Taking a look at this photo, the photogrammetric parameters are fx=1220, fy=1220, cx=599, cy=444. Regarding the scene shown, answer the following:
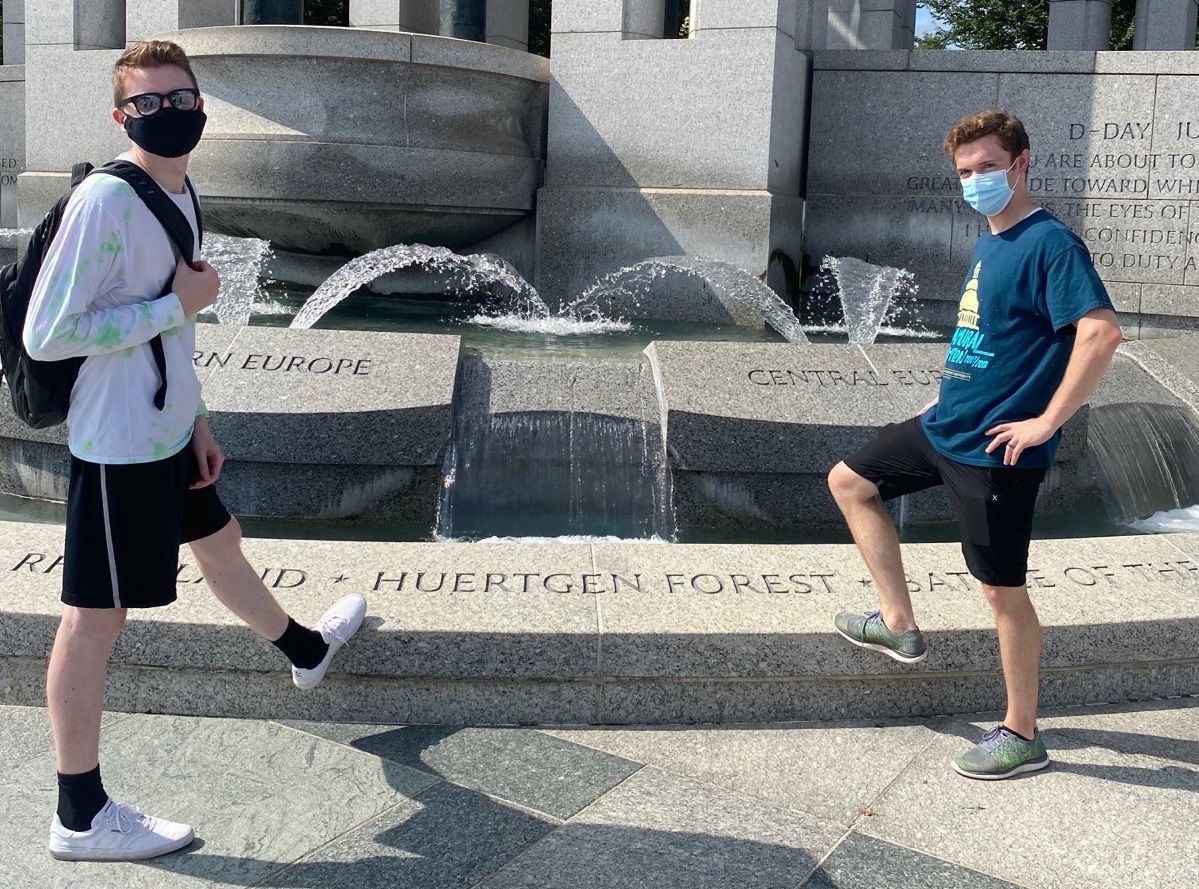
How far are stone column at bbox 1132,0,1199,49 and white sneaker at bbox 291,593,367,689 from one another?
17491 mm

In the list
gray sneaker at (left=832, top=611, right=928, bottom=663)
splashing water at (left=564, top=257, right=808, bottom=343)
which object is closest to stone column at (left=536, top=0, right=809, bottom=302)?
splashing water at (left=564, top=257, right=808, bottom=343)

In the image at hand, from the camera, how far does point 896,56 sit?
36.9 feet

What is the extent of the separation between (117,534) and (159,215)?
0.74 meters

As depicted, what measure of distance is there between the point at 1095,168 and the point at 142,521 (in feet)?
32.4

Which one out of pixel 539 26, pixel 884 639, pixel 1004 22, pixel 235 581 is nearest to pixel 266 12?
pixel 235 581

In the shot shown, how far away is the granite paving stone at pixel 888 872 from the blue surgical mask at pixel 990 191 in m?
1.68

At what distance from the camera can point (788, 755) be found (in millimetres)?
3590

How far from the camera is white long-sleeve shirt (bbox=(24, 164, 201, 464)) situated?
2.68 metres

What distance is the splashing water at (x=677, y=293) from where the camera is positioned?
10.2 metres

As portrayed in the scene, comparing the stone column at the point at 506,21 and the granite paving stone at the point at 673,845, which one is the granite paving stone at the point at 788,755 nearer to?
the granite paving stone at the point at 673,845

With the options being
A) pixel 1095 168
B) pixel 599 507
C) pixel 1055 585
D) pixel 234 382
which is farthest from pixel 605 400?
pixel 1095 168

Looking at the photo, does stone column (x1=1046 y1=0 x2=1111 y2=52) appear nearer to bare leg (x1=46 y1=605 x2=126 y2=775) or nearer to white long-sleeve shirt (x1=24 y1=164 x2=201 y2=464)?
white long-sleeve shirt (x1=24 y1=164 x2=201 y2=464)

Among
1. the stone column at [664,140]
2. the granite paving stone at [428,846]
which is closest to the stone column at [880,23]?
the stone column at [664,140]

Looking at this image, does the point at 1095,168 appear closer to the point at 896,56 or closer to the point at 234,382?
the point at 896,56
